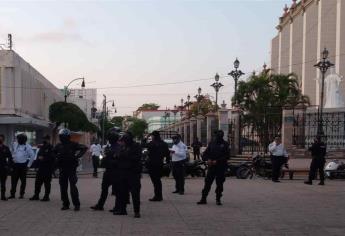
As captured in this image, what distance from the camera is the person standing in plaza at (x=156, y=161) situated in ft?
49.0

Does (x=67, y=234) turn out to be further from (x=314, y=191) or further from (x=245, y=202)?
(x=314, y=191)

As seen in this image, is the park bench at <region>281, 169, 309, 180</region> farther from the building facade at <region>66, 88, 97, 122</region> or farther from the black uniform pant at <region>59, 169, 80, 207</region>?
the building facade at <region>66, 88, 97, 122</region>

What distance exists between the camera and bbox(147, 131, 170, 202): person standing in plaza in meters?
14.9

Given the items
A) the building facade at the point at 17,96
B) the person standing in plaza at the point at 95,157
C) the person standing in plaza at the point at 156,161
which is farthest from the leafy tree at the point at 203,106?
the person standing in plaza at the point at 156,161

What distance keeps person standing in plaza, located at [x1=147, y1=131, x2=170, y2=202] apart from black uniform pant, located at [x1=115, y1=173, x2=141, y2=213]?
103 inches

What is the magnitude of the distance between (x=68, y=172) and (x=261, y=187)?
8.86 meters

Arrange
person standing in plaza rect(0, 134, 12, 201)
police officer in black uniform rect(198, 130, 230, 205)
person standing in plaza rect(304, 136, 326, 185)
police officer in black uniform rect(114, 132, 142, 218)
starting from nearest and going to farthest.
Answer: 1. police officer in black uniform rect(114, 132, 142, 218)
2. police officer in black uniform rect(198, 130, 230, 205)
3. person standing in plaza rect(0, 134, 12, 201)
4. person standing in plaza rect(304, 136, 326, 185)

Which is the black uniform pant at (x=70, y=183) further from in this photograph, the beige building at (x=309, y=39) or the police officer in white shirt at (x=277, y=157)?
the beige building at (x=309, y=39)

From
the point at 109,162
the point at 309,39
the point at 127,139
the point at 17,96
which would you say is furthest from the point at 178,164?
the point at 309,39

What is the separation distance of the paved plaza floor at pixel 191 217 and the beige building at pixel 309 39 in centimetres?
4729

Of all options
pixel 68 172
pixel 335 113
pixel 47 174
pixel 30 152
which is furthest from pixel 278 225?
pixel 335 113

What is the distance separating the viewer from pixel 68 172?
12992 millimetres

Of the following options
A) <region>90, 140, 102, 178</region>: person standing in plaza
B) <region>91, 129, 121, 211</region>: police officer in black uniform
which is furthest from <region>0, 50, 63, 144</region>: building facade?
<region>91, 129, 121, 211</region>: police officer in black uniform

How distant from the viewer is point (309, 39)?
244ft
